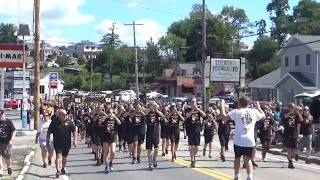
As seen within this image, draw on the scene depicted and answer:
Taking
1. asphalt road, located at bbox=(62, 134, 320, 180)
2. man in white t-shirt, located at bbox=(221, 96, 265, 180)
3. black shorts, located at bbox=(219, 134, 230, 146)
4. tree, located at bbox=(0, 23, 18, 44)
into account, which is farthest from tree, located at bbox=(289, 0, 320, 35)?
man in white t-shirt, located at bbox=(221, 96, 265, 180)

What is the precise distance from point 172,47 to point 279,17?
22.4 m

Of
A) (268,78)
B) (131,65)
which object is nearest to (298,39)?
(268,78)

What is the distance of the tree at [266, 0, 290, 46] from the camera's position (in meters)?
112

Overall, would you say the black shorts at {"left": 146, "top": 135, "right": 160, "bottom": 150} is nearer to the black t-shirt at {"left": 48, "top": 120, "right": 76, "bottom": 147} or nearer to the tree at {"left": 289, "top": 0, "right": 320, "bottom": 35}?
the black t-shirt at {"left": 48, "top": 120, "right": 76, "bottom": 147}

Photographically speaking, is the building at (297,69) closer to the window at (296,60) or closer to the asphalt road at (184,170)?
the window at (296,60)

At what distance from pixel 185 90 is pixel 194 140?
2885 inches

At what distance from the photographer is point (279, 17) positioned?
388 feet

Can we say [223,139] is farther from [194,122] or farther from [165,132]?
[194,122]

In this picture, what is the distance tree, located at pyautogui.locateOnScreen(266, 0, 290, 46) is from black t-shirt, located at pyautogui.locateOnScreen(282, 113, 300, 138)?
95.2 m

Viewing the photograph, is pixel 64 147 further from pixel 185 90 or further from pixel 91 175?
pixel 185 90

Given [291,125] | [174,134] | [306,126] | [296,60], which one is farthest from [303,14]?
[291,125]

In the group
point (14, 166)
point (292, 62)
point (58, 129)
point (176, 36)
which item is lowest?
point (14, 166)

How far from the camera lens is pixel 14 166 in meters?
18.9

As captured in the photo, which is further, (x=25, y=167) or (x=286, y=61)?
(x=286, y=61)
